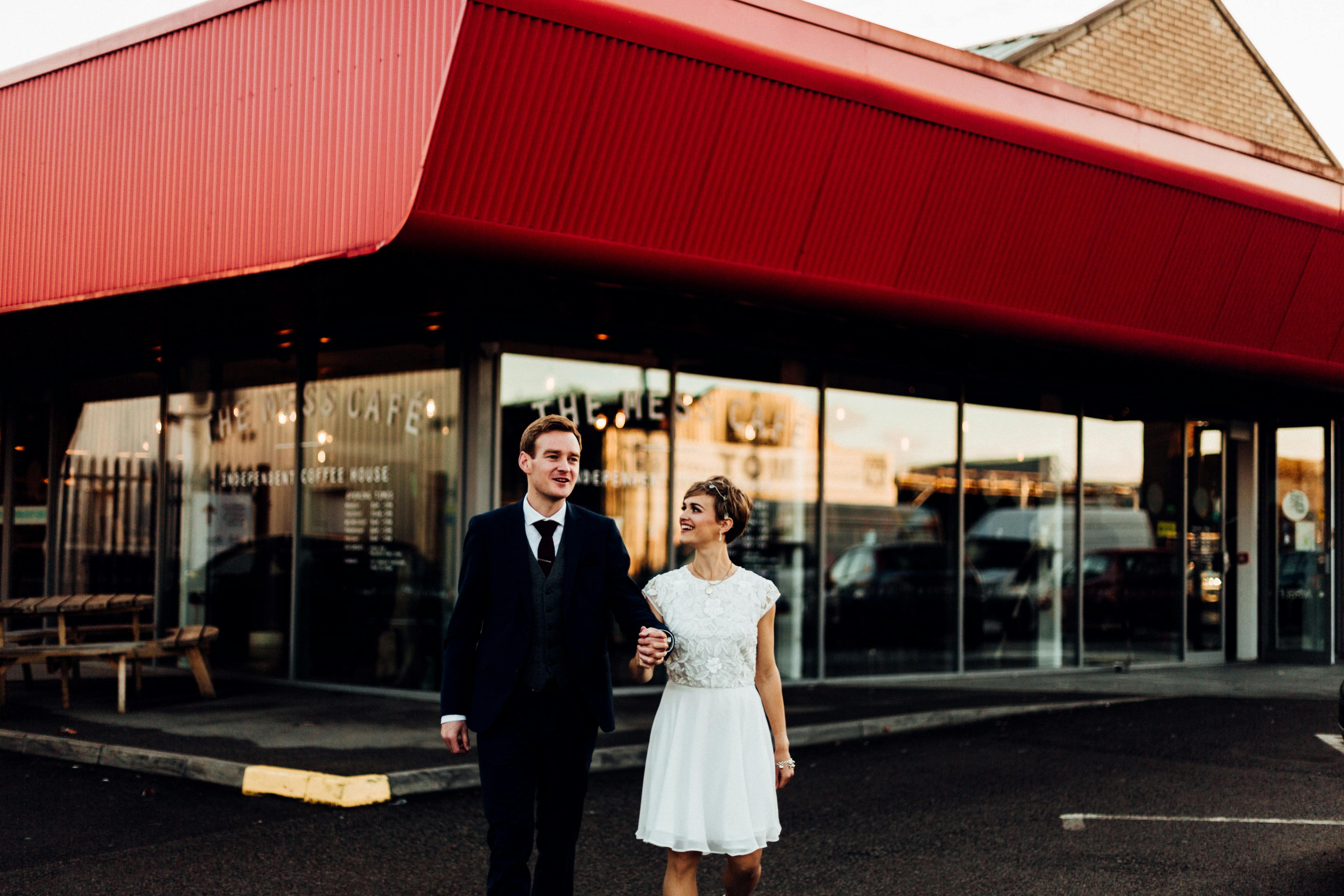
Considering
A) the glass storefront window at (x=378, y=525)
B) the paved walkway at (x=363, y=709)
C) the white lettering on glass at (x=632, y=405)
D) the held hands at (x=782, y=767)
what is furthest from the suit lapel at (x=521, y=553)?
the white lettering on glass at (x=632, y=405)

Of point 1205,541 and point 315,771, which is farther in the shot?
point 1205,541

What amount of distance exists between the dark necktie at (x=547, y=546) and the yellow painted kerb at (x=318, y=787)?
3.47 metres

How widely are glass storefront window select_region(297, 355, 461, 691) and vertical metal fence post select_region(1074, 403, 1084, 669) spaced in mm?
7633

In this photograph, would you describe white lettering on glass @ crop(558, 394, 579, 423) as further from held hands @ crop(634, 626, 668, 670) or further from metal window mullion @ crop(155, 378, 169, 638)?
held hands @ crop(634, 626, 668, 670)

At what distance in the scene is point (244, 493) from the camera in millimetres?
12180

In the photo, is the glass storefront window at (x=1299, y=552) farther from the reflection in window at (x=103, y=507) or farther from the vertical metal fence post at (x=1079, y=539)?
the reflection in window at (x=103, y=507)

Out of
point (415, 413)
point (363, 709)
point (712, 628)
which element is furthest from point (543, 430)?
point (415, 413)

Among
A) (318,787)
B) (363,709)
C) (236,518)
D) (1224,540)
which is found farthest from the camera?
(1224,540)

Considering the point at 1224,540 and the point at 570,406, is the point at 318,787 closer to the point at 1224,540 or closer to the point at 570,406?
the point at 570,406

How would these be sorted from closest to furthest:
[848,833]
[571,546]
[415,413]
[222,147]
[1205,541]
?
[571,546] < [848,833] < [222,147] < [415,413] < [1205,541]

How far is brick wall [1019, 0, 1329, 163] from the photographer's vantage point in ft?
47.4

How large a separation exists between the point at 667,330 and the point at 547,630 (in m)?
7.45

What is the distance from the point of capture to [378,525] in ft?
36.3

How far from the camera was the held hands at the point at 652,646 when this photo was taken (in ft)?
13.1
